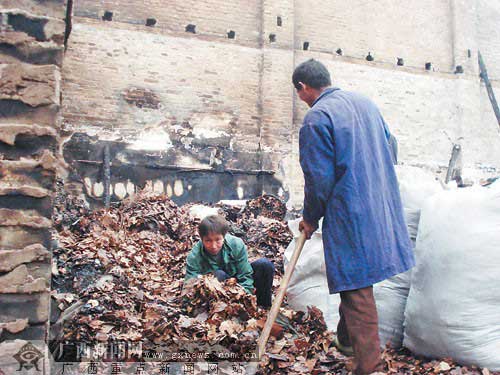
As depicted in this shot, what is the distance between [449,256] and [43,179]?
218 cm

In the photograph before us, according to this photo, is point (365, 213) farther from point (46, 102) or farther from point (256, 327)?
point (46, 102)

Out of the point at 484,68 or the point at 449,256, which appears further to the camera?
the point at 484,68

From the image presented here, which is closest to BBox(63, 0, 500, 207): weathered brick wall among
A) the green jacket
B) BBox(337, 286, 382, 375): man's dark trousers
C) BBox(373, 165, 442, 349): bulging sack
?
the green jacket

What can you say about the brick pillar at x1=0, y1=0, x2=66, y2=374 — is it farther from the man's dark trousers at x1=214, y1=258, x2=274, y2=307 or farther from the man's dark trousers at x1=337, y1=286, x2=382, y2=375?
the man's dark trousers at x1=214, y1=258, x2=274, y2=307

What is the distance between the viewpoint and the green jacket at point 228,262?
3215mm

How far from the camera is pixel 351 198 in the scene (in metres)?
2.35

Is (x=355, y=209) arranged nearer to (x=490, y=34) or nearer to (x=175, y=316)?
(x=175, y=316)

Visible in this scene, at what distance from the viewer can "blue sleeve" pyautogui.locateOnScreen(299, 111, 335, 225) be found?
2393mm

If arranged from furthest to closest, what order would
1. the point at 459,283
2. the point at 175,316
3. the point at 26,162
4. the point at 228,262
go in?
1. the point at 228,262
2. the point at 175,316
3. the point at 459,283
4. the point at 26,162

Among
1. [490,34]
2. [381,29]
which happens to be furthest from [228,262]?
[490,34]

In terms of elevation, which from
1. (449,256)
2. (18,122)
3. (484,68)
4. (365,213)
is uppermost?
(484,68)

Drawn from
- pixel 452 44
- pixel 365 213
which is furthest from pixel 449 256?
pixel 452 44

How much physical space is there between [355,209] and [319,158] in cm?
32

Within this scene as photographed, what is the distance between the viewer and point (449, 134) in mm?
13125
